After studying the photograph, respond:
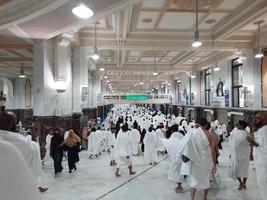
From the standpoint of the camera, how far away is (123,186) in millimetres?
7129

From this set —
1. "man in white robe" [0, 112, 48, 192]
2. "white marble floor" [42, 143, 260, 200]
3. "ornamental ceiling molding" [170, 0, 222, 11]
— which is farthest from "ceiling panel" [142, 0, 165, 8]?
"man in white robe" [0, 112, 48, 192]

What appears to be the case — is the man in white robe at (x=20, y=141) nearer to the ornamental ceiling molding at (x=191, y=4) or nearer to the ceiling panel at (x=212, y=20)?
the ornamental ceiling molding at (x=191, y=4)

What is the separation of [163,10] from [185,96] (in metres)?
18.2

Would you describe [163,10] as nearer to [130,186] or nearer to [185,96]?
[130,186]

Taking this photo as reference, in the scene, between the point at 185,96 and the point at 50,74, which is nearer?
the point at 50,74

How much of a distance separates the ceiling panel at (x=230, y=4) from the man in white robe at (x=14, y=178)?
28.2 feet

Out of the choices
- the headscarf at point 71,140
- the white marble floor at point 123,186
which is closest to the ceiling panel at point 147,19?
the headscarf at point 71,140

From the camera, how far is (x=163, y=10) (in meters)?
9.15

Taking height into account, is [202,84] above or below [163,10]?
below

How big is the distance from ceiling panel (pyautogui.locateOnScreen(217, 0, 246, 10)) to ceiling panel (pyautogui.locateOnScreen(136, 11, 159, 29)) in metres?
2.10

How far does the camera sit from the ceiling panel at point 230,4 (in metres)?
8.52

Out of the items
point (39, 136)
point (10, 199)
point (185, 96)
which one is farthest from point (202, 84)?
point (10, 199)

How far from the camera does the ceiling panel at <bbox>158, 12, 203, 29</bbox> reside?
31.5 ft

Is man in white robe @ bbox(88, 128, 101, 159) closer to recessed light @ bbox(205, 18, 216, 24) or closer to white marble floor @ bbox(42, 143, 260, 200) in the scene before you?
white marble floor @ bbox(42, 143, 260, 200)
